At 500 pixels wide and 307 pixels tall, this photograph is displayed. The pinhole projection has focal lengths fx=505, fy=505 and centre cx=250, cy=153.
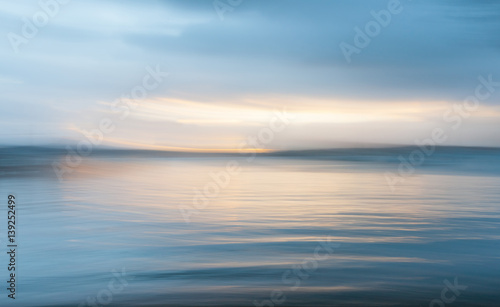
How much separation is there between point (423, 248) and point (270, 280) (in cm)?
201

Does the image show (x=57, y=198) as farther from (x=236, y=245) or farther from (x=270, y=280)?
(x=270, y=280)

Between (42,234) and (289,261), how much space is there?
10.4 ft

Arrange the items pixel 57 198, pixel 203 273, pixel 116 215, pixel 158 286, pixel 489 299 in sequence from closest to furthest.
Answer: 1. pixel 489 299
2. pixel 158 286
3. pixel 203 273
4. pixel 116 215
5. pixel 57 198

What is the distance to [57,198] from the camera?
953 centimetres

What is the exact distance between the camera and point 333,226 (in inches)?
264

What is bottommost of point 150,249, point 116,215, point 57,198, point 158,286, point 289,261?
point 158,286

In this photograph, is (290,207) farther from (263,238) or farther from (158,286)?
(158,286)

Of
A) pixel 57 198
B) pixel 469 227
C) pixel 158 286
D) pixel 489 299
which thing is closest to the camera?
pixel 489 299

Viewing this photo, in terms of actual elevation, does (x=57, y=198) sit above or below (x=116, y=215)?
above

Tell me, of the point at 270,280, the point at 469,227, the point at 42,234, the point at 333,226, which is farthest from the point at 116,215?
the point at 469,227

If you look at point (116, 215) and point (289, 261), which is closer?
point (289, 261)

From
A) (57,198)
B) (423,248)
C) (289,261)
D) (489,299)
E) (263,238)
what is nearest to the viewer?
(489,299)

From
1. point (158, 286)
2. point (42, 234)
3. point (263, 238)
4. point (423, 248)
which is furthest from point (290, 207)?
point (158, 286)

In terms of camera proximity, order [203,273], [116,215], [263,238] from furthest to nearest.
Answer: [116,215]
[263,238]
[203,273]
